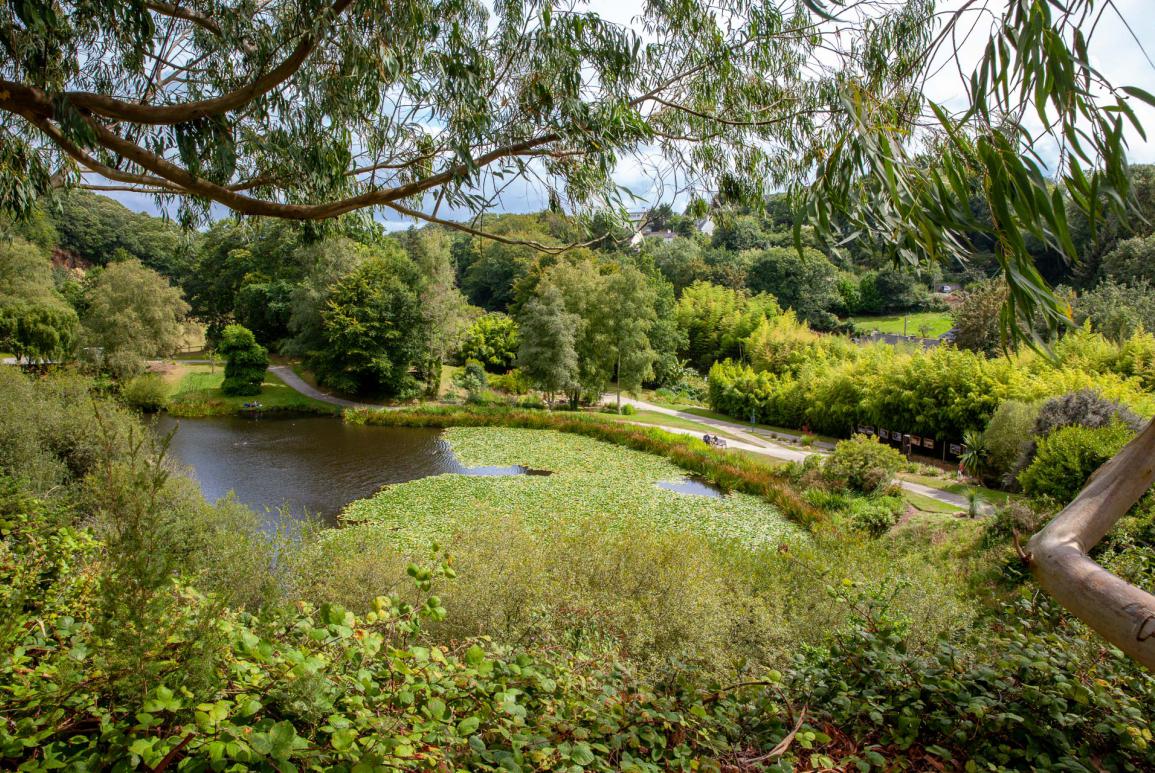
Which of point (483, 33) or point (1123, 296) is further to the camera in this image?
point (1123, 296)

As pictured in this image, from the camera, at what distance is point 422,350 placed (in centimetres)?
2327

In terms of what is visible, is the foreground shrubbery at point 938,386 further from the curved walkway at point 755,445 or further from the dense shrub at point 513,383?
the dense shrub at point 513,383

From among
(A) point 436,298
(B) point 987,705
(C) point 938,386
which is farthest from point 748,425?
(B) point 987,705

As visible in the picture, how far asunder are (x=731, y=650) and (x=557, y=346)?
17.6 meters

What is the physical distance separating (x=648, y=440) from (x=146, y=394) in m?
17.2

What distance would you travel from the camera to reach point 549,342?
71.1 ft

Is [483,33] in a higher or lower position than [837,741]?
higher

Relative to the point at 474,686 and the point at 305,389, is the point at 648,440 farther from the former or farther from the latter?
the point at 474,686

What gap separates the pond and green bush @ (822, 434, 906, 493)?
22.2ft

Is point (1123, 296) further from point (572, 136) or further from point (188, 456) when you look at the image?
point (188, 456)

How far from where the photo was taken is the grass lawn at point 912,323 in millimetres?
34219

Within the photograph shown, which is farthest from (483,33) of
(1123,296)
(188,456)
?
(1123,296)

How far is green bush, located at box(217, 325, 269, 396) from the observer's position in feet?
75.2

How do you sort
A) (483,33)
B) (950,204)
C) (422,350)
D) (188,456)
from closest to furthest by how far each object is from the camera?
(950,204)
(483,33)
(188,456)
(422,350)
